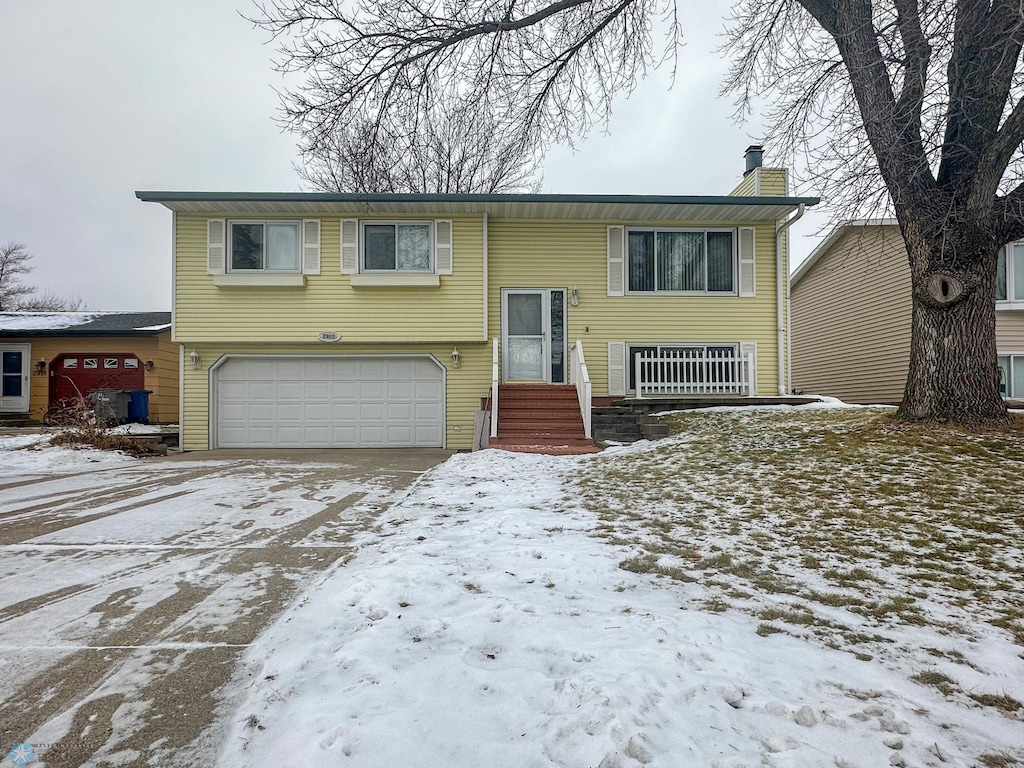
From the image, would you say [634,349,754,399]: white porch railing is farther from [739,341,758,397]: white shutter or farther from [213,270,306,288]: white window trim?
[213,270,306,288]: white window trim

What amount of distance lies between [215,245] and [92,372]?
321 inches

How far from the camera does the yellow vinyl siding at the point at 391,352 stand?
11.1 m

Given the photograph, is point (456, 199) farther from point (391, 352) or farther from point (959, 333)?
point (959, 333)

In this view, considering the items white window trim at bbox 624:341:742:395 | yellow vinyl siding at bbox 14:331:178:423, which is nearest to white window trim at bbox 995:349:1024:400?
white window trim at bbox 624:341:742:395

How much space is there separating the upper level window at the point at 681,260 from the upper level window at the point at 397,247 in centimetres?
443

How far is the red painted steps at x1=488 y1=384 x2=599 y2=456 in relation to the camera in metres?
8.44

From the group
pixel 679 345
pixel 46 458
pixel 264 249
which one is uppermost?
pixel 264 249

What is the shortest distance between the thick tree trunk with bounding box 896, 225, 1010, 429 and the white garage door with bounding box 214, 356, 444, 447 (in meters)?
8.22

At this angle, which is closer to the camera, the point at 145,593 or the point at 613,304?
the point at 145,593

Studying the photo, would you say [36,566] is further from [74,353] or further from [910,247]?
[74,353]

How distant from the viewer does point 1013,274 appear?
12742mm

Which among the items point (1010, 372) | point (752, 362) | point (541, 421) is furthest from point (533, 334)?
point (1010, 372)

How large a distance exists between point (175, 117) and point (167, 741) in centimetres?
2040

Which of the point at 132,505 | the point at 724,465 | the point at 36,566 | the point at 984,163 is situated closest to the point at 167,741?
the point at 36,566
